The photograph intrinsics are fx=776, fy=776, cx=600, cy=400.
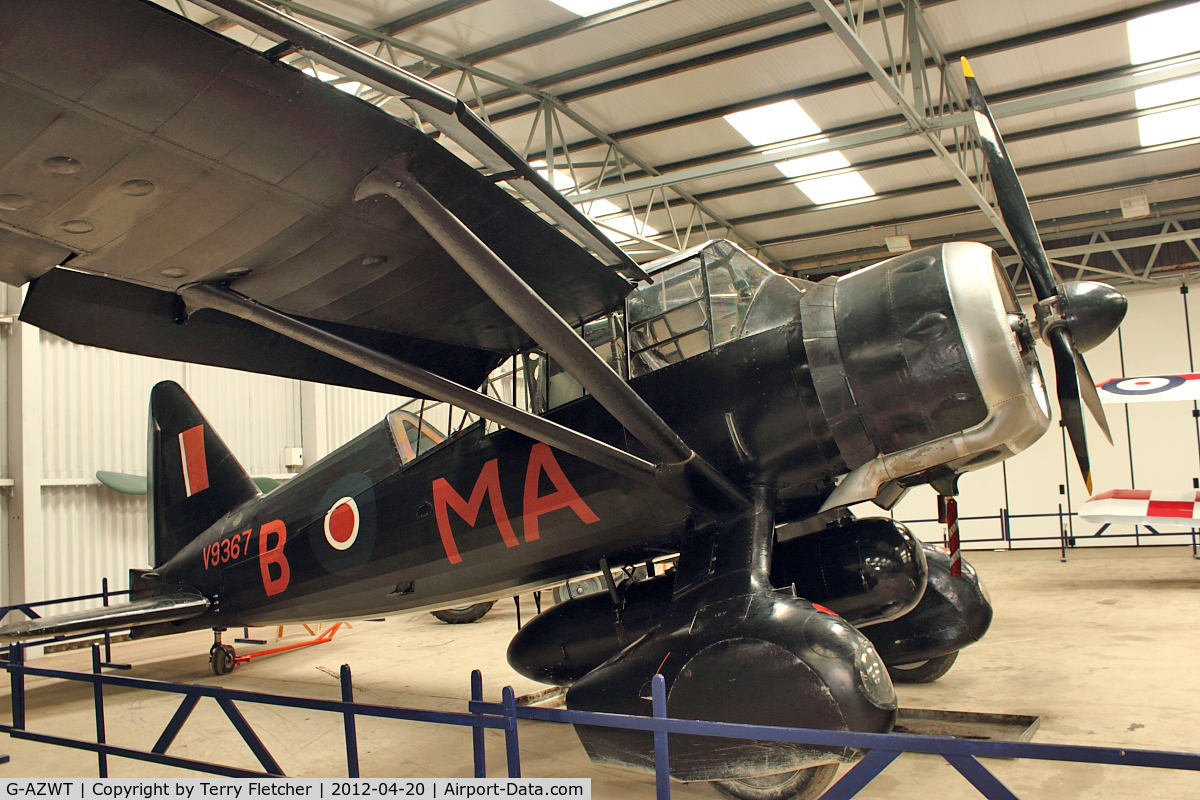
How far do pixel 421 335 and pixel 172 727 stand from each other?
8.47 feet

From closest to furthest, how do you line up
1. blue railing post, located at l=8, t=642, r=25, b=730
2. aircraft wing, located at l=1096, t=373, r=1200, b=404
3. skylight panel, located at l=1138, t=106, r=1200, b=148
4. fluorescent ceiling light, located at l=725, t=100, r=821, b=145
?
blue railing post, located at l=8, t=642, r=25, b=730 → fluorescent ceiling light, located at l=725, t=100, r=821, b=145 → aircraft wing, located at l=1096, t=373, r=1200, b=404 → skylight panel, located at l=1138, t=106, r=1200, b=148

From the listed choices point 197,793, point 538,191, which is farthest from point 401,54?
point 197,793

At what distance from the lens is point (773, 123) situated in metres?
10.5

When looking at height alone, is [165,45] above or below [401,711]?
above

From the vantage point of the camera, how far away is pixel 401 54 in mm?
8398

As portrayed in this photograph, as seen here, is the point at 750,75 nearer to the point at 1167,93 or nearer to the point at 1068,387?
the point at 1167,93

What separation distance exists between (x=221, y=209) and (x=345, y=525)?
8.66 ft

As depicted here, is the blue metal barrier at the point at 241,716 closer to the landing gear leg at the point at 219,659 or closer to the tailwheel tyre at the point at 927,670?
the landing gear leg at the point at 219,659

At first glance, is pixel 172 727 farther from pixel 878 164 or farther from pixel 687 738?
pixel 878 164

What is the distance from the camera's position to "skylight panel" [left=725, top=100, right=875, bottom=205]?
1024 cm

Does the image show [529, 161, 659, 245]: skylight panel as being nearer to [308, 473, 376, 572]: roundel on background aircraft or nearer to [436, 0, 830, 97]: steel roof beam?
[436, 0, 830, 97]: steel roof beam

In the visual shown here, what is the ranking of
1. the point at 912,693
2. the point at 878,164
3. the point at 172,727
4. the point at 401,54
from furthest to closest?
the point at 878,164, the point at 401,54, the point at 912,693, the point at 172,727

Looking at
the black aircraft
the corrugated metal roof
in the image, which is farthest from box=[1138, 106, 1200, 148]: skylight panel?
the black aircraft
